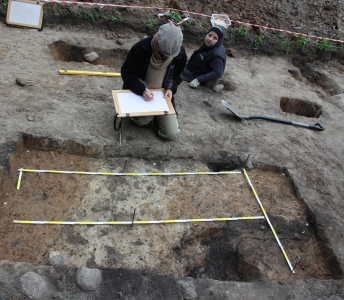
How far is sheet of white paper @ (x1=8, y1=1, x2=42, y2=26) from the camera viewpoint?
6.68 m

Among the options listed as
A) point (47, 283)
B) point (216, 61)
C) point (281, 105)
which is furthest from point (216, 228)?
point (281, 105)

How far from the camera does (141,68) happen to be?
177 inches

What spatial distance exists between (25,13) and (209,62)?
3740 millimetres

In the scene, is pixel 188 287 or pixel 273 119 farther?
pixel 273 119

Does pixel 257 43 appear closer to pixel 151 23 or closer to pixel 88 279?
pixel 151 23

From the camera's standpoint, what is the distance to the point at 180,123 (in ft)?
17.6

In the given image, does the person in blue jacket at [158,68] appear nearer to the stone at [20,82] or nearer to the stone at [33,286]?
the stone at [20,82]

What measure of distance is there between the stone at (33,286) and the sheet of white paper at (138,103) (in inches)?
82.9

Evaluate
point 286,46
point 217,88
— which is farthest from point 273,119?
point 286,46

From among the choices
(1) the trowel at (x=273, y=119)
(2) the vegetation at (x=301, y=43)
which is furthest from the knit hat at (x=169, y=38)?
(2) the vegetation at (x=301, y=43)

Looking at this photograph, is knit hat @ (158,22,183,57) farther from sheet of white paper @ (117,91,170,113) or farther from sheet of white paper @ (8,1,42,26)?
sheet of white paper @ (8,1,42,26)

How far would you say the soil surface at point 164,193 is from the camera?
3396mm

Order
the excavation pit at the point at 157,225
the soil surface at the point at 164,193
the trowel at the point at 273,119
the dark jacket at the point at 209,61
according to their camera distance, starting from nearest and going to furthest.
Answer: the soil surface at the point at 164,193 < the excavation pit at the point at 157,225 < the trowel at the point at 273,119 < the dark jacket at the point at 209,61

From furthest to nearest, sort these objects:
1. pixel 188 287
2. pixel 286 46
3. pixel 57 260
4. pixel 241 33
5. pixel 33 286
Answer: pixel 286 46
pixel 241 33
pixel 57 260
pixel 188 287
pixel 33 286
